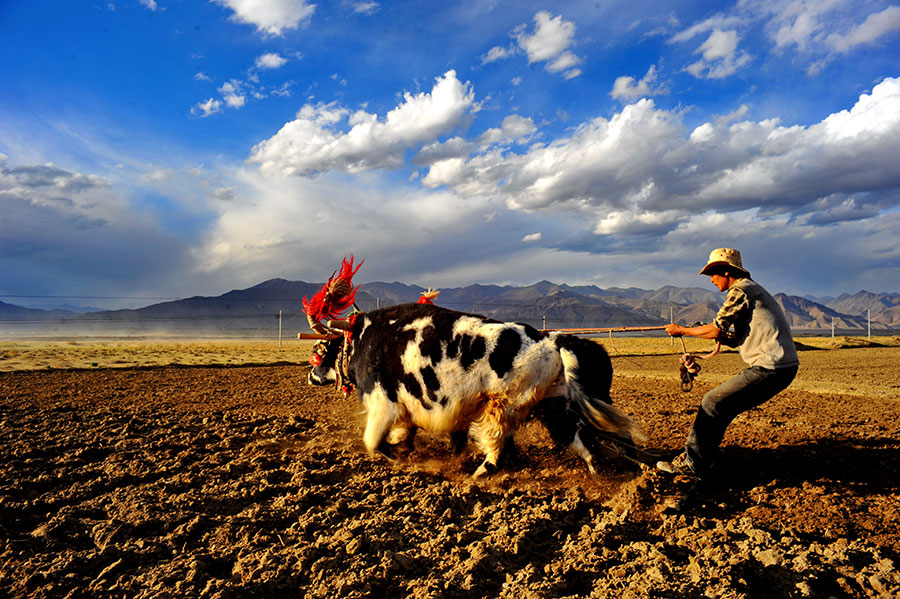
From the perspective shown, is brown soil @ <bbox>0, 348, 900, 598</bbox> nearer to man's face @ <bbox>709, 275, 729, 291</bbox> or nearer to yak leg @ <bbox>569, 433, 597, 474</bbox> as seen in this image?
yak leg @ <bbox>569, 433, 597, 474</bbox>

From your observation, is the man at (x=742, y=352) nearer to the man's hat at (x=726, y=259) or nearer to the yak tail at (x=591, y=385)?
the man's hat at (x=726, y=259)

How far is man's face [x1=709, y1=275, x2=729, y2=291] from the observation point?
462cm

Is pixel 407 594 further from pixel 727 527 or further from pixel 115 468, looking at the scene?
pixel 115 468

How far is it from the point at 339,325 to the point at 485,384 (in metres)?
1.89

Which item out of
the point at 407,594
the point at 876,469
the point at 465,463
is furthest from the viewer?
the point at 465,463

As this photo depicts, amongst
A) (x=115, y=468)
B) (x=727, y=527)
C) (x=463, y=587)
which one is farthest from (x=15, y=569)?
(x=727, y=527)

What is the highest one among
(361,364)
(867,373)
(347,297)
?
(347,297)

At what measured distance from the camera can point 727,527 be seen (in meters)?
3.67

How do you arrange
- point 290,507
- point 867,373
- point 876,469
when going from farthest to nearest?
point 867,373
point 876,469
point 290,507

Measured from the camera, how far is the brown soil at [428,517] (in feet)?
9.95

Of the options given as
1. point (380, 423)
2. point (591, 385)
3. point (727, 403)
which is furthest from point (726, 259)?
point (380, 423)

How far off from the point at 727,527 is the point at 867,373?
1507 cm

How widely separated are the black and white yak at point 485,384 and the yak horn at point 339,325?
46cm

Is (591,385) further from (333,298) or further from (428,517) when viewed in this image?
(333,298)
